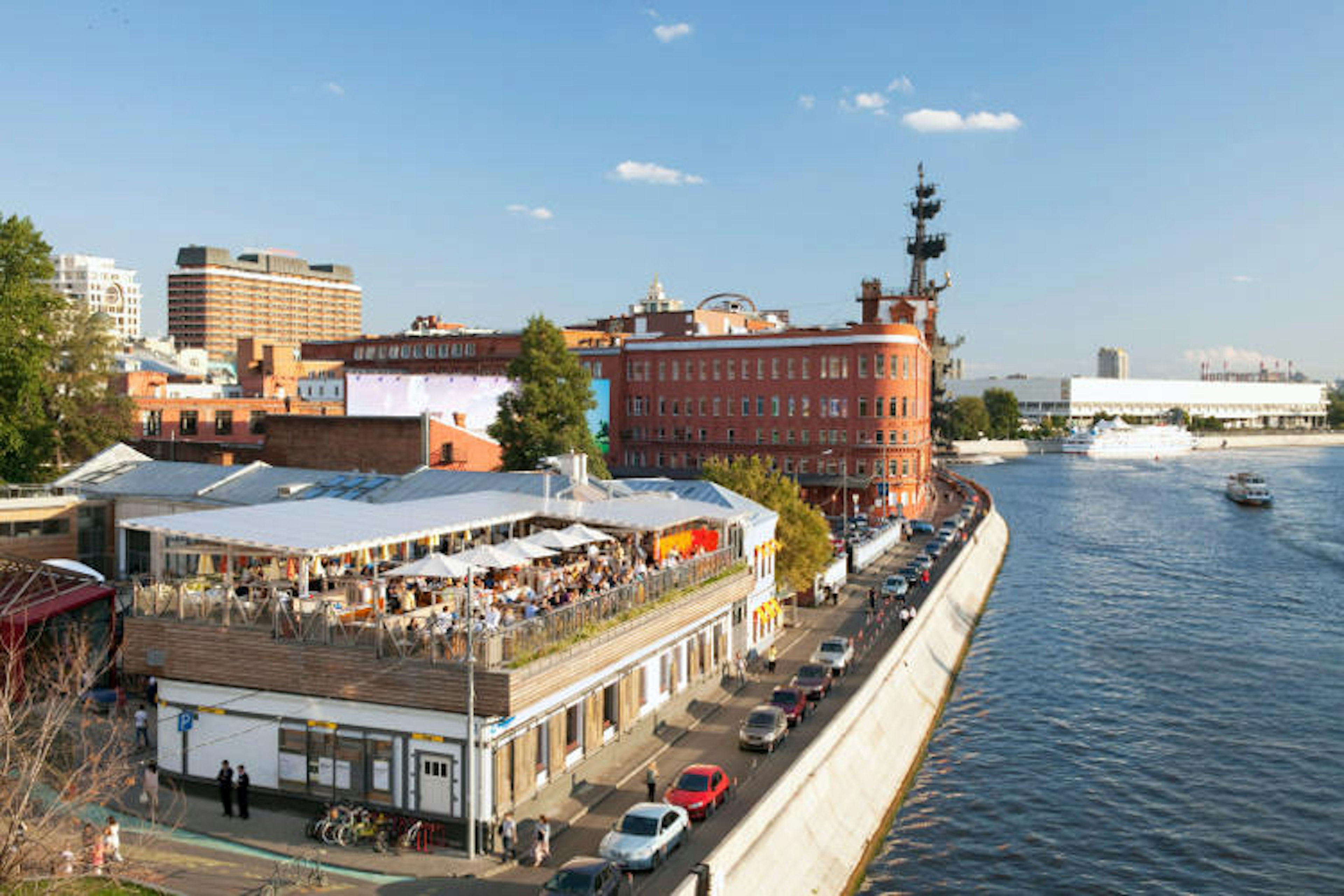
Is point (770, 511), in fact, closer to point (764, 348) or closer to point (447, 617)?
point (447, 617)

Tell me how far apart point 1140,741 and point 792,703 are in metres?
15.5

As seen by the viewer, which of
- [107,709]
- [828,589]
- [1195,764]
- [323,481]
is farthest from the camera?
[828,589]

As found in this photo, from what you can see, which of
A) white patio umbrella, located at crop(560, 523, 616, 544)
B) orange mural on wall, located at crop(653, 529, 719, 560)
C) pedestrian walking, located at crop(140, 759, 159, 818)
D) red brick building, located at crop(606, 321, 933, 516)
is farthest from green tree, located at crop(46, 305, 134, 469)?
red brick building, located at crop(606, 321, 933, 516)

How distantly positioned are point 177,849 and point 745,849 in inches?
490

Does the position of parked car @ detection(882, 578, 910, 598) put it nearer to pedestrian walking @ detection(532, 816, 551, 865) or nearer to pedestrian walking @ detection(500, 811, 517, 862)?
pedestrian walking @ detection(532, 816, 551, 865)

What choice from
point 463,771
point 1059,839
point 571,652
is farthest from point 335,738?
point 1059,839

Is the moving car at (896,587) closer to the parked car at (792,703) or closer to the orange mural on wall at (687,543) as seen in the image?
the orange mural on wall at (687,543)

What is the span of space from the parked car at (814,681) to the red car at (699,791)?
1027cm

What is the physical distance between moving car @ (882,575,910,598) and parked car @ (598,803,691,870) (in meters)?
35.4

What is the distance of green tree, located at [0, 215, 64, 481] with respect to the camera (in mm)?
50781

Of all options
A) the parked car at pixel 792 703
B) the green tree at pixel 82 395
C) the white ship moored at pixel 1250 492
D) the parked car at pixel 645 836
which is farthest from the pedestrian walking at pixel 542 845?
the white ship moored at pixel 1250 492

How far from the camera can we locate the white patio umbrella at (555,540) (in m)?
31.6

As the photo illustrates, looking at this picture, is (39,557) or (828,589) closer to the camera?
(39,557)

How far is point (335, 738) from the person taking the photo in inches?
989
